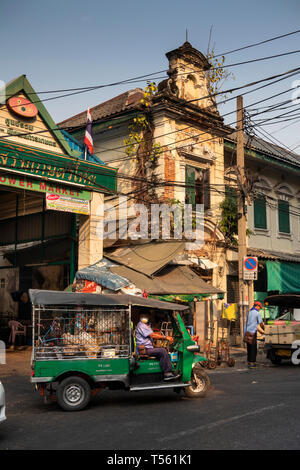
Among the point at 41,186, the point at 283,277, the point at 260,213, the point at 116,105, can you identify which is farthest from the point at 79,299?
the point at 260,213

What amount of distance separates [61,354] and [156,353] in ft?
5.74

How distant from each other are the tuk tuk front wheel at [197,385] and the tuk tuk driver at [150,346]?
0.51 metres

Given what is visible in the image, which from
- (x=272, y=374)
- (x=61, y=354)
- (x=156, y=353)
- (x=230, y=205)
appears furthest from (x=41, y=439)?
(x=230, y=205)

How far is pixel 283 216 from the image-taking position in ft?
87.9

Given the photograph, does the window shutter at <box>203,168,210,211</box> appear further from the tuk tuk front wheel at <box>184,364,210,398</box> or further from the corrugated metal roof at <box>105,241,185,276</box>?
the tuk tuk front wheel at <box>184,364,210,398</box>

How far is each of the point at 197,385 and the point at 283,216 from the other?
18963mm

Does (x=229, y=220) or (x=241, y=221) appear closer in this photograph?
(x=241, y=221)

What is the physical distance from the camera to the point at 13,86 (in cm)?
1499

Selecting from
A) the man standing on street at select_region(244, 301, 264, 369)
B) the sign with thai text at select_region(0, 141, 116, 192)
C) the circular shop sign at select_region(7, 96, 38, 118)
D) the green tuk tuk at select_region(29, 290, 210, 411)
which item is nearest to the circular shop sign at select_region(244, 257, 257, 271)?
the man standing on street at select_region(244, 301, 264, 369)

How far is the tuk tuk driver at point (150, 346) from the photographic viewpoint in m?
8.99

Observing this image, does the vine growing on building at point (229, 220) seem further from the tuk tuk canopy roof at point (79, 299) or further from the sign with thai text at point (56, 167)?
the tuk tuk canopy roof at point (79, 299)

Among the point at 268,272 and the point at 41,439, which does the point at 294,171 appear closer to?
the point at 268,272

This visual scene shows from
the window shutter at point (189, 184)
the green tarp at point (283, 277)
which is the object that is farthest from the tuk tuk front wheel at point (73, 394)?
the green tarp at point (283, 277)
